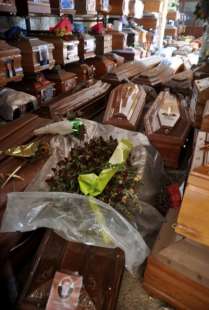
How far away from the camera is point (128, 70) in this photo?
3.51 metres

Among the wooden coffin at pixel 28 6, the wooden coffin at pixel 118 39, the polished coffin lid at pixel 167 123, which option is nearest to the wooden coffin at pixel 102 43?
the wooden coffin at pixel 118 39

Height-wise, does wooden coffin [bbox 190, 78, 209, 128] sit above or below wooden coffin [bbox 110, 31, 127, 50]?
below

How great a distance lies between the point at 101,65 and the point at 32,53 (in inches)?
63.2

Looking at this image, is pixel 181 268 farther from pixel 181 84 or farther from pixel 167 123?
pixel 181 84

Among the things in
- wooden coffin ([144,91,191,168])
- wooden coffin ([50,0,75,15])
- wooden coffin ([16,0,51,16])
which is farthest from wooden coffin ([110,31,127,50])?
wooden coffin ([144,91,191,168])

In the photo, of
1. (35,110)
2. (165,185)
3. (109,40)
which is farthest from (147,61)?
(165,185)

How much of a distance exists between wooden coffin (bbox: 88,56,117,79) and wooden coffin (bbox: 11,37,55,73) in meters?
1.32

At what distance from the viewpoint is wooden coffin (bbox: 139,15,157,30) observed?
564 cm

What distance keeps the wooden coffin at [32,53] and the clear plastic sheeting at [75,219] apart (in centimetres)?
139

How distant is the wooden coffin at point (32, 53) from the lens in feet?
6.68

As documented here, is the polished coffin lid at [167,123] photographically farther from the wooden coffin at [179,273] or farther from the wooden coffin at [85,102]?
the wooden coffin at [179,273]

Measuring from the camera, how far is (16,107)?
205 cm

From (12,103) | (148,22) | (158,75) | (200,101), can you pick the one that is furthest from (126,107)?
(148,22)

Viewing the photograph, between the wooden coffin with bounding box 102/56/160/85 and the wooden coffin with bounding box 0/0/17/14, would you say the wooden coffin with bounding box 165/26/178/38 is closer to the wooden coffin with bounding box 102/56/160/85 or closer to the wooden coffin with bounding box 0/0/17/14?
the wooden coffin with bounding box 102/56/160/85
